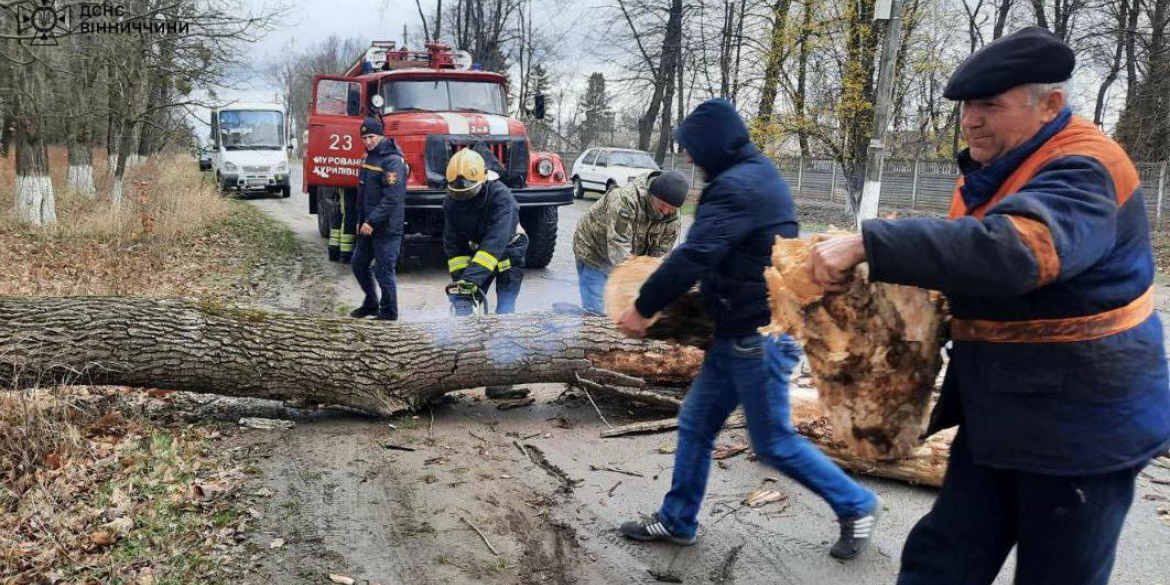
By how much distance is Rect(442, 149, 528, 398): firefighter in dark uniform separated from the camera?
19.9ft

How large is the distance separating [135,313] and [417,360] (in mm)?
1664

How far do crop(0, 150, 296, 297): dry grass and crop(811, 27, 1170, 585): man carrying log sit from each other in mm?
6673

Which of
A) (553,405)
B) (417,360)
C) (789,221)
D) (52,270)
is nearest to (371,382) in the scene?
(417,360)

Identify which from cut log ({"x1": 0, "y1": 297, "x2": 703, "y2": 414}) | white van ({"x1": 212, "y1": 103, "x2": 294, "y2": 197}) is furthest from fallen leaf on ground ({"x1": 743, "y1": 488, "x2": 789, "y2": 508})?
white van ({"x1": 212, "y1": 103, "x2": 294, "y2": 197})

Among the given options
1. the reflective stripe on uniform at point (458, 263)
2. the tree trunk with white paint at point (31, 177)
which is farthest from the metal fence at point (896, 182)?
the tree trunk with white paint at point (31, 177)

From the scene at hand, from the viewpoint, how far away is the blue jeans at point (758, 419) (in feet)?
10.4

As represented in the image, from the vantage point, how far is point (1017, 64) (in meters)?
1.79

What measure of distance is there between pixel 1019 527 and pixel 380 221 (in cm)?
641

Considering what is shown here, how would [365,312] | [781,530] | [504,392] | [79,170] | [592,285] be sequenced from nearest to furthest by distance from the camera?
[781,530] < [504,392] < [592,285] < [365,312] < [79,170]

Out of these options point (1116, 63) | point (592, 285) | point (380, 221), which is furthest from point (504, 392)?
point (1116, 63)

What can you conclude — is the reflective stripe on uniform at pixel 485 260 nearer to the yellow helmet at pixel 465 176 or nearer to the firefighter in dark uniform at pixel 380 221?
A: the yellow helmet at pixel 465 176

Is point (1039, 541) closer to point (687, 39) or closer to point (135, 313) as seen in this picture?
point (135, 313)

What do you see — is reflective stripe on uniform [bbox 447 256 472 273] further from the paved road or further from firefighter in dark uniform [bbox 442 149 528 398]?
the paved road

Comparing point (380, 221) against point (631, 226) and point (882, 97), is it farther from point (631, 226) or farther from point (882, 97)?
point (882, 97)
